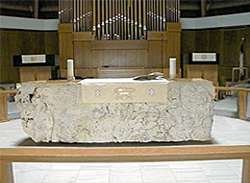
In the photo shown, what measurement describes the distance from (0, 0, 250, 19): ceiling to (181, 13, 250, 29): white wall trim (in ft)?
0.58

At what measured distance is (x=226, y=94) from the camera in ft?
29.5

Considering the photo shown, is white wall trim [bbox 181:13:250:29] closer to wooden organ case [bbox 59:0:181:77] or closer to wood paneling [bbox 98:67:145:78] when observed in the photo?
wooden organ case [bbox 59:0:181:77]

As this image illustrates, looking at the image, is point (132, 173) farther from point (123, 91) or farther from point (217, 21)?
point (217, 21)

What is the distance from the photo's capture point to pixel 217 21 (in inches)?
407

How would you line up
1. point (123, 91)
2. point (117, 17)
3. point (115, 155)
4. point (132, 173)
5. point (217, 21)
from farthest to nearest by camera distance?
point (217, 21) → point (117, 17) → point (123, 91) → point (132, 173) → point (115, 155)

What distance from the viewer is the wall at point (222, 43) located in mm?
10453

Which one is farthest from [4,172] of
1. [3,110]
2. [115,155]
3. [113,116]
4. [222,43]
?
[222,43]

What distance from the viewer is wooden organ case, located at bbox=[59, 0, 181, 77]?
27.3ft

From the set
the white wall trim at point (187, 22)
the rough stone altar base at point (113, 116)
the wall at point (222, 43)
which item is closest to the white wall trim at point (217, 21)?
the white wall trim at point (187, 22)

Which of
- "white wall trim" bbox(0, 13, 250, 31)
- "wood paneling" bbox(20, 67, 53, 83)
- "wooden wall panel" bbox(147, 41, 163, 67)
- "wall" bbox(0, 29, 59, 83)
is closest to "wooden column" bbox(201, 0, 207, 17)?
"white wall trim" bbox(0, 13, 250, 31)

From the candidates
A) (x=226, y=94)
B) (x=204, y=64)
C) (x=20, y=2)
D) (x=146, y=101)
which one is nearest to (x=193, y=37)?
(x=226, y=94)

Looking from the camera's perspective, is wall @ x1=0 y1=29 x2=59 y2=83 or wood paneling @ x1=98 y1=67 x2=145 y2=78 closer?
wood paneling @ x1=98 y1=67 x2=145 y2=78

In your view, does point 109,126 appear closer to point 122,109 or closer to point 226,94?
point 122,109

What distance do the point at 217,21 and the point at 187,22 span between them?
983 millimetres
